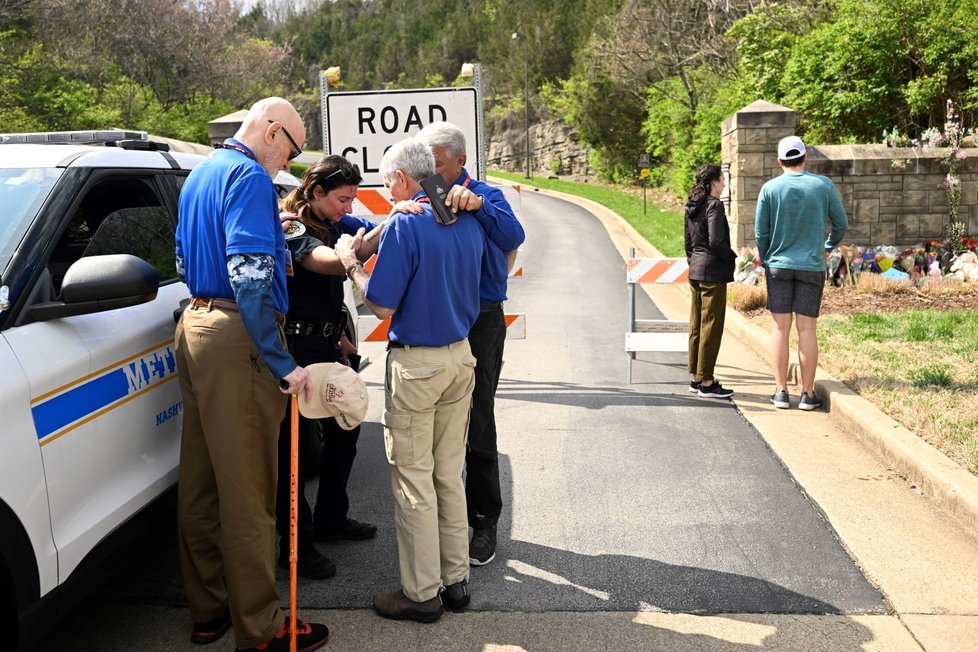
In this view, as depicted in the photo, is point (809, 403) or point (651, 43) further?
point (651, 43)

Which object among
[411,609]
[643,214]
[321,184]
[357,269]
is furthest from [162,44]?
[411,609]

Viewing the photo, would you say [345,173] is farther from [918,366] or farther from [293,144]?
[918,366]

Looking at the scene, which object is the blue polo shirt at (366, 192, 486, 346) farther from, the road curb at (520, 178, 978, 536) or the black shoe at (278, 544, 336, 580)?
the road curb at (520, 178, 978, 536)

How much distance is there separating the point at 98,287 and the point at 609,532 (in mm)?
2861

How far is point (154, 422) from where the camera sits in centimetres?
363

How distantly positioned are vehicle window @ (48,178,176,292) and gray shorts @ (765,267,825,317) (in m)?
4.60

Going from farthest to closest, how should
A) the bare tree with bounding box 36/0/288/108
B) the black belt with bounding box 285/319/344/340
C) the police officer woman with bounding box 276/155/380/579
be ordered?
the bare tree with bounding box 36/0/288/108
the black belt with bounding box 285/319/344/340
the police officer woman with bounding box 276/155/380/579

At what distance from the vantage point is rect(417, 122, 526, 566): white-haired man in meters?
4.02

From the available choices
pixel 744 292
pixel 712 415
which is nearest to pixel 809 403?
pixel 712 415

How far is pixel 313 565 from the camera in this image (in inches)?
165

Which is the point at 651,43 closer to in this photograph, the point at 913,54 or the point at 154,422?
the point at 913,54

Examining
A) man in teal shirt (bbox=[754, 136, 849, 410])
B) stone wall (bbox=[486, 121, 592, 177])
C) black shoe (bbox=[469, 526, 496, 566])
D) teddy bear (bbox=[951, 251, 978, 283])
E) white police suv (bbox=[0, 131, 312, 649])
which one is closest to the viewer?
white police suv (bbox=[0, 131, 312, 649])

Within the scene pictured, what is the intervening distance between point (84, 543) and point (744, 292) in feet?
30.5

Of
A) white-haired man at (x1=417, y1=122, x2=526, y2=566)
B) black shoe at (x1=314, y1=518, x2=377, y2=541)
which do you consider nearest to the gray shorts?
white-haired man at (x1=417, y1=122, x2=526, y2=566)
